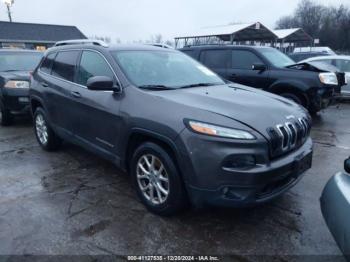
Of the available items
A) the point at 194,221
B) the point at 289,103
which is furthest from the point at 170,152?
the point at 289,103

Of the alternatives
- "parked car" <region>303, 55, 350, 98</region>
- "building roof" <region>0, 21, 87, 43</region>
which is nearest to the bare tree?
"building roof" <region>0, 21, 87, 43</region>

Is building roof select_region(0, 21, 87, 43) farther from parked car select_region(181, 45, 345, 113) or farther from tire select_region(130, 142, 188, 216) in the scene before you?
tire select_region(130, 142, 188, 216)

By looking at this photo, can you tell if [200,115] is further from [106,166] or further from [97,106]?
[106,166]

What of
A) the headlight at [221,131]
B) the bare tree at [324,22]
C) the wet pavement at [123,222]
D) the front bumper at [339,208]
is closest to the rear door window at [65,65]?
the wet pavement at [123,222]

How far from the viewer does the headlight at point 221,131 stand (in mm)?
2812

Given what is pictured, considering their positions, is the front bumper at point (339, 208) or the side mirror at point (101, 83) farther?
the side mirror at point (101, 83)

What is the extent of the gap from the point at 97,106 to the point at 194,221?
1.76 m

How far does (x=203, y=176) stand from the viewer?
2859 mm

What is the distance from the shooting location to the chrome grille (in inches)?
115

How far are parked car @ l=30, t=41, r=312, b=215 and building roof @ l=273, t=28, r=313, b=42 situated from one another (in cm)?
2723

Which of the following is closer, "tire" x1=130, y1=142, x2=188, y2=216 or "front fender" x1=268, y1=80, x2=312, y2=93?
"tire" x1=130, y1=142, x2=188, y2=216

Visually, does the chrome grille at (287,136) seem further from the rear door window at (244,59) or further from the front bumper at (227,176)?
the rear door window at (244,59)

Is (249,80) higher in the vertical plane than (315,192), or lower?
higher

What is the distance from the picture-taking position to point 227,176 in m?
2.79
